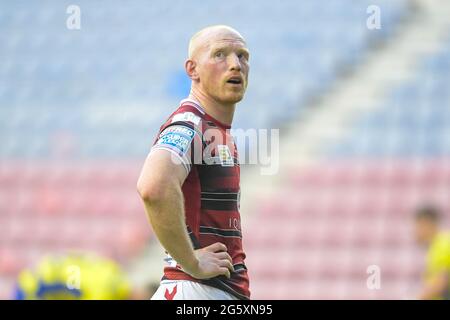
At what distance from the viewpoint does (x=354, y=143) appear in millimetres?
10812

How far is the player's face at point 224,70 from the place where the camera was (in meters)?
3.12

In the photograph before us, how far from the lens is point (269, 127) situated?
1130 cm

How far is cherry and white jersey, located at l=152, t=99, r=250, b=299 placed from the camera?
300 cm

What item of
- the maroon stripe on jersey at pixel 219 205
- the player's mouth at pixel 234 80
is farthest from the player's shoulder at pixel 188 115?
the maroon stripe on jersey at pixel 219 205

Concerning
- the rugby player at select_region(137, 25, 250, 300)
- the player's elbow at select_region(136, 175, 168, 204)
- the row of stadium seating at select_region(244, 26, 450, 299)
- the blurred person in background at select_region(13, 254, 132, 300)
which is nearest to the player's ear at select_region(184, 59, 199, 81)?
the rugby player at select_region(137, 25, 250, 300)

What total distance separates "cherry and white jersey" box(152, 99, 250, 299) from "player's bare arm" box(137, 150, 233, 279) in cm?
8

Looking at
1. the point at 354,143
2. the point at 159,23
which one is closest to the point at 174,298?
the point at 354,143

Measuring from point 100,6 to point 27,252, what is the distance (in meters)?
4.51

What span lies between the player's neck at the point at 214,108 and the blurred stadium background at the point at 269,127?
6103mm

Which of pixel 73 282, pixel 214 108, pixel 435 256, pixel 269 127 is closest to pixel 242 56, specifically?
pixel 214 108

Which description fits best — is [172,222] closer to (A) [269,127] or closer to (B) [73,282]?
(B) [73,282]

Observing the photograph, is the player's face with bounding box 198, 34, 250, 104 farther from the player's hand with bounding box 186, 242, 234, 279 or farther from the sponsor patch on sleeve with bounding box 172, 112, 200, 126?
the player's hand with bounding box 186, 242, 234, 279

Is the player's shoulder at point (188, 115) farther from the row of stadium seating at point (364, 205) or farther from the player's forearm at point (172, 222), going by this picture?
the row of stadium seating at point (364, 205)
